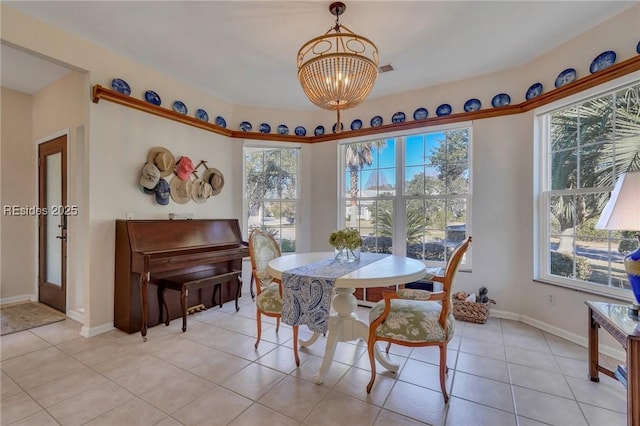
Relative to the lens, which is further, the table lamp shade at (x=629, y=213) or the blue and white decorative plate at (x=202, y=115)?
the blue and white decorative plate at (x=202, y=115)

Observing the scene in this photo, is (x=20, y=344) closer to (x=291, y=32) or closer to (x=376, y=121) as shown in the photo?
(x=291, y=32)

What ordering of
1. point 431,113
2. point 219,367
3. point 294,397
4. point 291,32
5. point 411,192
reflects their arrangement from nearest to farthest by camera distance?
point 294,397, point 219,367, point 291,32, point 431,113, point 411,192

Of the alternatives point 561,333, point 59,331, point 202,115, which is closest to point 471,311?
point 561,333

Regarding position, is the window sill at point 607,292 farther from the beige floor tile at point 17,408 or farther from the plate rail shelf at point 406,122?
the beige floor tile at point 17,408

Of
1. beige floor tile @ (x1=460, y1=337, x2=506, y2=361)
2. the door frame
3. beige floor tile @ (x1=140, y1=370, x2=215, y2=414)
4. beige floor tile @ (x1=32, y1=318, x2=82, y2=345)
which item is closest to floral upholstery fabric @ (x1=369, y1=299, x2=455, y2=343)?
beige floor tile @ (x1=460, y1=337, x2=506, y2=361)

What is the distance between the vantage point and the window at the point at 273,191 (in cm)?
433

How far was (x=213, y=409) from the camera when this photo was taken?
1721 mm

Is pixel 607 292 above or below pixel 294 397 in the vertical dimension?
above

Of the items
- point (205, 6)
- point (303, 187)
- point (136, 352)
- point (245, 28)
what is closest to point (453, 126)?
point (303, 187)

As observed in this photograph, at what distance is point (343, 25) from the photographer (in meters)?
2.43

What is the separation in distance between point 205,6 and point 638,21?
3.32 m

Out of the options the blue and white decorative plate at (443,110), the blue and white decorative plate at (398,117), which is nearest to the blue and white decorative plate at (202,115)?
the blue and white decorative plate at (398,117)

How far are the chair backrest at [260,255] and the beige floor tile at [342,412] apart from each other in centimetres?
106

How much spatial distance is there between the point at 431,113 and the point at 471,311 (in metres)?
A: 2.36
